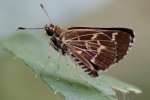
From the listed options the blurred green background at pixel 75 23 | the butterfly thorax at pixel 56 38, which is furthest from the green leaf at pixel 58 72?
the blurred green background at pixel 75 23

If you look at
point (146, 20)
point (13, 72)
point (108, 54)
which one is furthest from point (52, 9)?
point (108, 54)

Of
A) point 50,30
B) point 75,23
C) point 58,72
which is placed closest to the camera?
point 58,72

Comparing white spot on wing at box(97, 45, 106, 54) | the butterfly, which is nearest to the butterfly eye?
the butterfly

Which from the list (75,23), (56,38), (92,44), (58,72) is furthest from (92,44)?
(75,23)

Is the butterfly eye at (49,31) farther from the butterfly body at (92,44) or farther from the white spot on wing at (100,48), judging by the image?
the white spot on wing at (100,48)

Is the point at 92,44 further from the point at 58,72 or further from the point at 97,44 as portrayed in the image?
the point at 58,72

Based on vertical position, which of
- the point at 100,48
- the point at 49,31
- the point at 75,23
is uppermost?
the point at 49,31

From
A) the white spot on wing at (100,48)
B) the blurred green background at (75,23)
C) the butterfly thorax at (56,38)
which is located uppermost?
the butterfly thorax at (56,38)
